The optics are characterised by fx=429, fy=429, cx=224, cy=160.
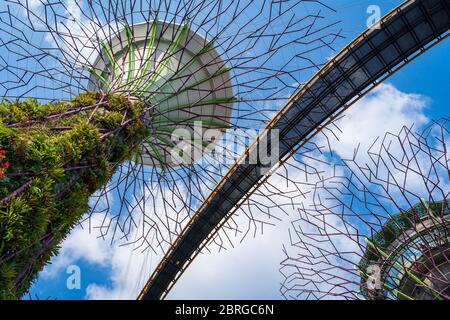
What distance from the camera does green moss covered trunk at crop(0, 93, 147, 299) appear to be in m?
3.96

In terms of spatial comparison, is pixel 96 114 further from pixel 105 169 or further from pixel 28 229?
pixel 28 229

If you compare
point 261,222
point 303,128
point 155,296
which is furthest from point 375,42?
point 155,296

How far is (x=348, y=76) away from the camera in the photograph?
14.2m

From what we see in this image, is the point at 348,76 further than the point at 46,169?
Yes

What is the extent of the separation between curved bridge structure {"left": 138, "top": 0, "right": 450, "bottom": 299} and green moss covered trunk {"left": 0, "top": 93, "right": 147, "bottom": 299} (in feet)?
19.0

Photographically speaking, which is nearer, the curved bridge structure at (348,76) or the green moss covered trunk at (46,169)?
the green moss covered trunk at (46,169)

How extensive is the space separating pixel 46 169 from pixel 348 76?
11684mm

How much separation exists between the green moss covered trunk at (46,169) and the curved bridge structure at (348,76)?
19.0ft

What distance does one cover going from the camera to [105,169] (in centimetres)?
596

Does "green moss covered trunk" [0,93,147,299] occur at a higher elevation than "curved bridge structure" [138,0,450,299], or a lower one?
lower

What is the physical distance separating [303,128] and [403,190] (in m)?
8.52

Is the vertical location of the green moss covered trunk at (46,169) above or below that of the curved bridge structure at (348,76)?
below

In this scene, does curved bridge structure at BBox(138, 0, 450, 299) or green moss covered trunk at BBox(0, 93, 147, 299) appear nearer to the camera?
green moss covered trunk at BBox(0, 93, 147, 299)

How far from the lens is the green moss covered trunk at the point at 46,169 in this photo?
13.0 feet
